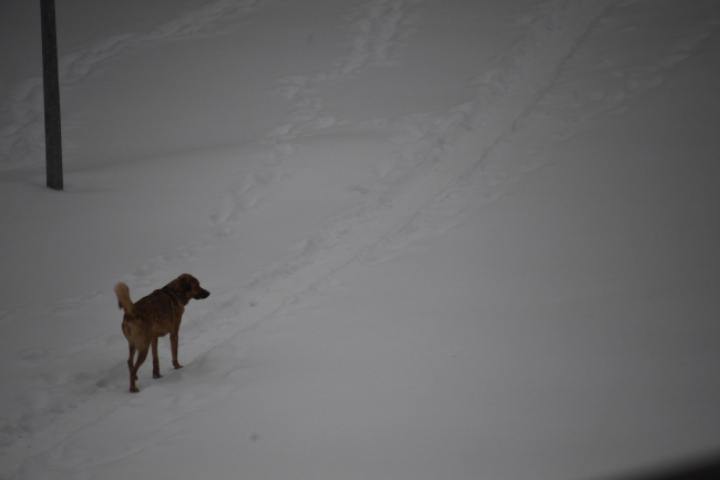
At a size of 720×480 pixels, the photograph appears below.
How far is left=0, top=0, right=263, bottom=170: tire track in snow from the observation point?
1405cm

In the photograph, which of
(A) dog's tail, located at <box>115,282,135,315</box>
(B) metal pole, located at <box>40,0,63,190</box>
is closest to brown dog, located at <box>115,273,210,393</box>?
(A) dog's tail, located at <box>115,282,135,315</box>

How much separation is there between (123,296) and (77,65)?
15.0 m

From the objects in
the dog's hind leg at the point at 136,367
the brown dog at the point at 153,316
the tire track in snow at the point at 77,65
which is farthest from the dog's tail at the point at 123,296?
the tire track in snow at the point at 77,65

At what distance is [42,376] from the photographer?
6844 millimetres

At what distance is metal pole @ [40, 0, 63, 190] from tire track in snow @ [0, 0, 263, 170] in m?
2.29

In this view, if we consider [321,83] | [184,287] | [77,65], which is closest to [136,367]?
[184,287]

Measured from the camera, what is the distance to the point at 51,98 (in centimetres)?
1148

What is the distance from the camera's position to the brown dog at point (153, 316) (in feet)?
19.9

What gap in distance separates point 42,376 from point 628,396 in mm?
5827

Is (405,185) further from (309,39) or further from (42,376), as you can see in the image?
(309,39)

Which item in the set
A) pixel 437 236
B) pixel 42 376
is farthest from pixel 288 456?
pixel 437 236

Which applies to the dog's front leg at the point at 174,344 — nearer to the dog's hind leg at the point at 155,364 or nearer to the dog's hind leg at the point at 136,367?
the dog's hind leg at the point at 155,364

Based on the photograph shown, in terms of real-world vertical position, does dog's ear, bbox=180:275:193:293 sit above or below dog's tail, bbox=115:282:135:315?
below

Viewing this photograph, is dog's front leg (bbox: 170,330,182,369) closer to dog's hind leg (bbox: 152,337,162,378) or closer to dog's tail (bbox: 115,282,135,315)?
dog's hind leg (bbox: 152,337,162,378)
